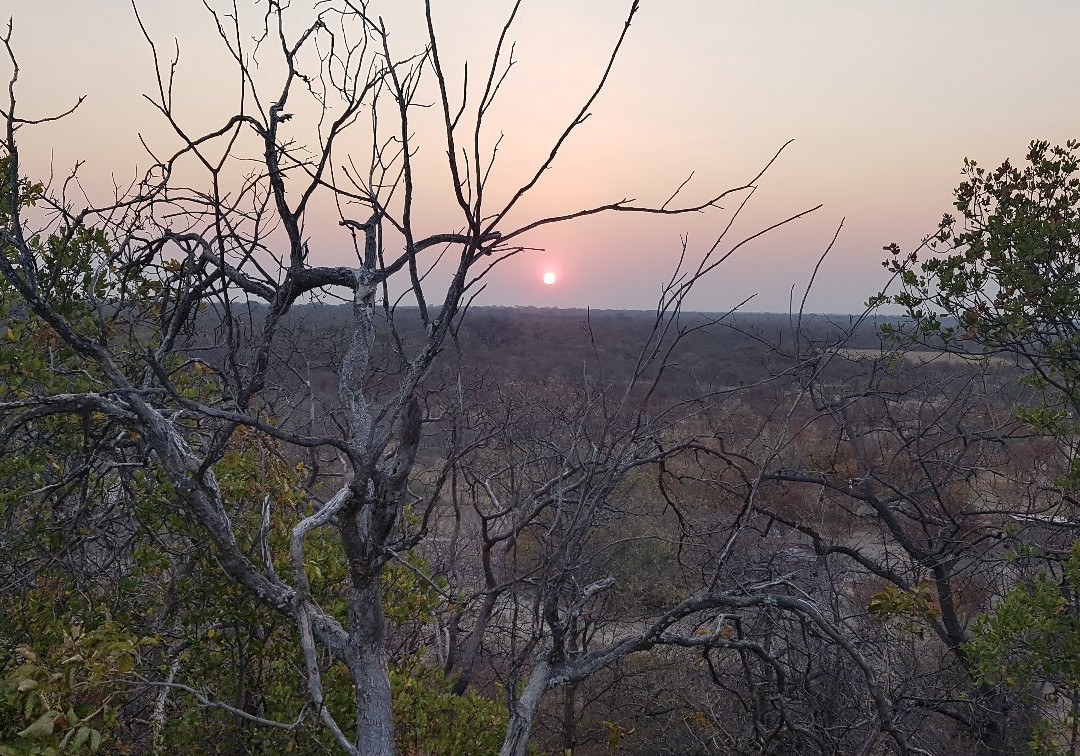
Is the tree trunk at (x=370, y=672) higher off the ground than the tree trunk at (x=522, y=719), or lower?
higher

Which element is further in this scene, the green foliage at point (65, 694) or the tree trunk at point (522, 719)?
the tree trunk at point (522, 719)

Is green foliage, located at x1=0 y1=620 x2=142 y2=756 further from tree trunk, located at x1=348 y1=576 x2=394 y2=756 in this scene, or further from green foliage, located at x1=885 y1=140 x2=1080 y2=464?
green foliage, located at x1=885 y1=140 x2=1080 y2=464

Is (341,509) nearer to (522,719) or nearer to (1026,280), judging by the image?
(522,719)

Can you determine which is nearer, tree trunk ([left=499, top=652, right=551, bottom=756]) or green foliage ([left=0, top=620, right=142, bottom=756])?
green foliage ([left=0, top=620, right=142, bottom=756])

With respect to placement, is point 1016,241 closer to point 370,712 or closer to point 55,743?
point 370,712

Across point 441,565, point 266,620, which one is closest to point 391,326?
point 266,620

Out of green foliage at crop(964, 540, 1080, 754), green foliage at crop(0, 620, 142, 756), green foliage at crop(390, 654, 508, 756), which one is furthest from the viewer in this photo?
green foliage at crop(390, 654, 508, 756)

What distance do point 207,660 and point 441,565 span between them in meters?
3.82

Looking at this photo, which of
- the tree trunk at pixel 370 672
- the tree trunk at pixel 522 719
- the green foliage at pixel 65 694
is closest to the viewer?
the green foliage at pixel 65 694

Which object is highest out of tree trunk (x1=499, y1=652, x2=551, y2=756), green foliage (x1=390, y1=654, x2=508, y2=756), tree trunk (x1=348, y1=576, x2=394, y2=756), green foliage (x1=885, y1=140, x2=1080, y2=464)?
green foliage (x1=885, y1=140, x2=1080, y2=464)

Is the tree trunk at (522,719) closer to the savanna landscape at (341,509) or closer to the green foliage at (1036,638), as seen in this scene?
the savanna landscape at (341,509)

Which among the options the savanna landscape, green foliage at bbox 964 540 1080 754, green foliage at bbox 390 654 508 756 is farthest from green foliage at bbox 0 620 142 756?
green foliage at bbox 964 540 1080 754

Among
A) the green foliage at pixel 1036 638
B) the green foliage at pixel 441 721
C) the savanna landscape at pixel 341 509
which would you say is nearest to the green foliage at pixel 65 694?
the savanna landscape at pixel 341 509

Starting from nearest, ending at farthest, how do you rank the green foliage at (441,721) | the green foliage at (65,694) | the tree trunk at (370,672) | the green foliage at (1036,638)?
the green foliage at (65,694)
the tree trunk at (370,672)
the green foliage at (1036,638)
the green foliage at (441,721)
